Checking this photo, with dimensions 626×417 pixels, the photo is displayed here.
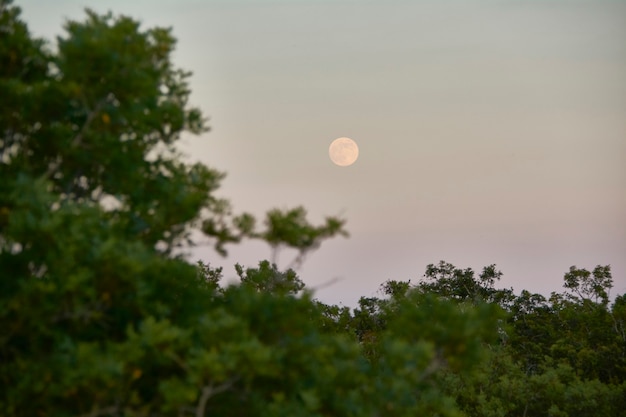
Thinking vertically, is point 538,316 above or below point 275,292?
→ above

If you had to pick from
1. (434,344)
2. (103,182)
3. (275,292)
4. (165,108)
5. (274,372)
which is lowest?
(274,372)

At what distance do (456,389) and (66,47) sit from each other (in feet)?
78.6

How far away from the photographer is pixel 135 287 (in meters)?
12.9

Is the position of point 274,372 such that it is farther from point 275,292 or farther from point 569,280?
point 569,280

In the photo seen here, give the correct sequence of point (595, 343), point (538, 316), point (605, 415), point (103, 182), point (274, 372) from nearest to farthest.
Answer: point (274, 372), point (103, 182), point (605, 415), point (595, 343), point (538, 316)

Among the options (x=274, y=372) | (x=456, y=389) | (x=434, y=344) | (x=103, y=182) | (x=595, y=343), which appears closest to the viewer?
(x=274, y=372)

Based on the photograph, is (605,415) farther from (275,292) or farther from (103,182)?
(103,182)

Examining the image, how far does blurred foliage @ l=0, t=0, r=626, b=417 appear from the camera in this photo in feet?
40.5

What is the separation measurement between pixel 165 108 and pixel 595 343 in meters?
27.4

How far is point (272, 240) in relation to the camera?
14336 mm

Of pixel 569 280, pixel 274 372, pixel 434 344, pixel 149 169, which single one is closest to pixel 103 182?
pixel 149 169

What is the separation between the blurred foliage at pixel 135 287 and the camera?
12.3 metres

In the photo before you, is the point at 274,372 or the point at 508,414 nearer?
the point at 274,372

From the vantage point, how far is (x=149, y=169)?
15.4 m
